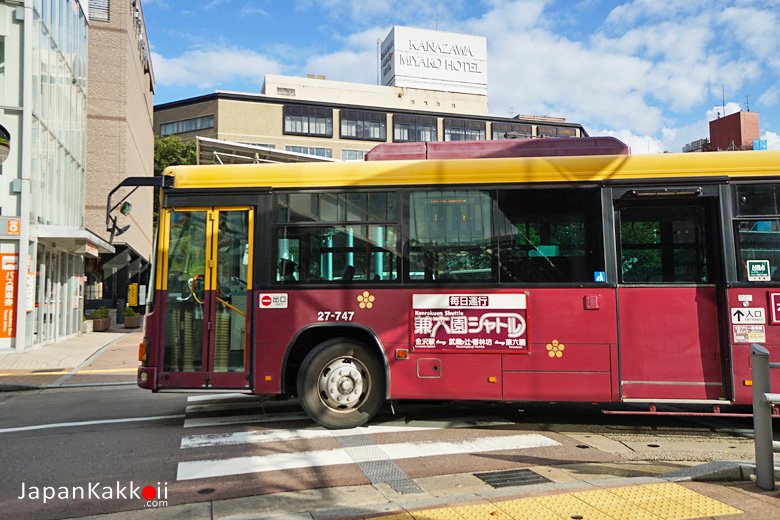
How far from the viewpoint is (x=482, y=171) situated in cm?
724

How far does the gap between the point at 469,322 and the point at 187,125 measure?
66.5 m

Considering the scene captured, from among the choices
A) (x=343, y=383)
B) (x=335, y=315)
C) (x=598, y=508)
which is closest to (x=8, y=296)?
(x=335, y=315)

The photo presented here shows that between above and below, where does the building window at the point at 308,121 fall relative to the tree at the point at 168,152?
above

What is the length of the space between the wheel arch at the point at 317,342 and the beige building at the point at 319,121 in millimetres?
58475

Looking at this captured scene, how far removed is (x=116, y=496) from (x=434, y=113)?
7051 centimetres

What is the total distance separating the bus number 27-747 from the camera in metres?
7.07

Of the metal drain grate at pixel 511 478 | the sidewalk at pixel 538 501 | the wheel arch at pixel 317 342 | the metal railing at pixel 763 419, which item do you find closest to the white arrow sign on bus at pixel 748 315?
A: the metal railing at pixel 763 419

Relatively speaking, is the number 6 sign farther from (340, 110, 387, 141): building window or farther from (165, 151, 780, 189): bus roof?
(340, 110, 387, 141): building window

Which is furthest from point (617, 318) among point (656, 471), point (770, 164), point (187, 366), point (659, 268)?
point (187, 366)

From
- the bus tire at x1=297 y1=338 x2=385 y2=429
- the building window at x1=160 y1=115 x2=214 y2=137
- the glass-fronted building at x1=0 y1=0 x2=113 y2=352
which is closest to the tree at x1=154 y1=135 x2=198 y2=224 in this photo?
the building window at x1=160 y1=115 x2=214 y2=137

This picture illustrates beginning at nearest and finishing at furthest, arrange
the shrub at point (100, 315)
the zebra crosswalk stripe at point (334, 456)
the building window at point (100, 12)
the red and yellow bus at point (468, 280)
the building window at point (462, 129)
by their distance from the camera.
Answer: the zebra crosswalk stripe at point (334, 456) < the red and yellow bus at point (468, 280) < the shrub at point (100, 315) < the building window at point (100, 12) < the building window at point (462, 129)

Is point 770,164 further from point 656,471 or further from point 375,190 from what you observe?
point 375,190

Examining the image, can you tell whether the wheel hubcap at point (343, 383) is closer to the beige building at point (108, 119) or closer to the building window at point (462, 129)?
the beige building at point (108, 119)

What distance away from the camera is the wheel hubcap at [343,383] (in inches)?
278
